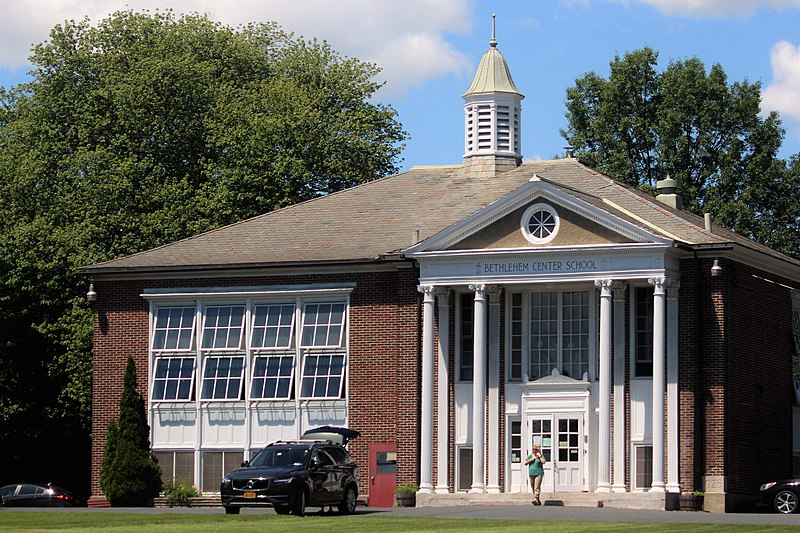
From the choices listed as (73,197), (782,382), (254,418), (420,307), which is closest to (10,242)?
(73,197)

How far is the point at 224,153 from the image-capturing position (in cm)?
6222

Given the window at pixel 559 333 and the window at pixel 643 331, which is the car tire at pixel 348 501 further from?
the window at pixel 643 331

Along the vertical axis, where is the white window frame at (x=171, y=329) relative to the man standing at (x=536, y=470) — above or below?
above

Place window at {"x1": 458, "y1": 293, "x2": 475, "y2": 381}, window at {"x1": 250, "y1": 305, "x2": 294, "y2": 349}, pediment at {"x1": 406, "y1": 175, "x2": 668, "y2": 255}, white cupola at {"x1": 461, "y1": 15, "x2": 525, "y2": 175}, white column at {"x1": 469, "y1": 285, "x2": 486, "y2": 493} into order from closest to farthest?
pediment at {"x1": 406, "y1": 175, "x2": 668, "y2": 255}, white column at {"x1": 469, "y1": 285, "x2": 486, "y2": 493}, window at {"x1": 458, "y1": 293, "x2": 475, "y2": 381}, window at {"x1": 250, "y1": 305, "x2": 294, "y2": 349}, white cupola at {"x1": 461, "y1": 15, "x2": 525, "y2": 175}

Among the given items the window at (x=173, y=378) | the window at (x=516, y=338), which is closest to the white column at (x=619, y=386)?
the window at (x=516, y=338)

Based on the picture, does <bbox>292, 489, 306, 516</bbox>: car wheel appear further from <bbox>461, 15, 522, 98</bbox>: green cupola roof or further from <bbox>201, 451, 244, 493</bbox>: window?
<bbox>461, 15, 522, 98</bbox>: green cupola roof

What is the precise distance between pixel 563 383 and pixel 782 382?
21.6 feet

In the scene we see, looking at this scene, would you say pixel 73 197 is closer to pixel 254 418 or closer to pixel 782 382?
pixel 254 418

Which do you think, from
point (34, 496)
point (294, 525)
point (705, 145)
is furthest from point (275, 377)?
point (705, 145)

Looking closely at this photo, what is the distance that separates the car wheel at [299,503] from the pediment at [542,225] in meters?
9.75

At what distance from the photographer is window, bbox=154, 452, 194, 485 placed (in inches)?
1857

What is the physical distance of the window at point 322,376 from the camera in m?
46.1

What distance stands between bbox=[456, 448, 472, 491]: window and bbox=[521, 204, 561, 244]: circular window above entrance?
5828mm

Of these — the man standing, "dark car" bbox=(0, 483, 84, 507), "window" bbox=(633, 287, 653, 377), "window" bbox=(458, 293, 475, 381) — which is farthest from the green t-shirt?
"dark car" bbox=(0, 483, 84, 507)
